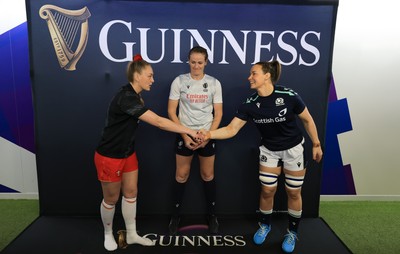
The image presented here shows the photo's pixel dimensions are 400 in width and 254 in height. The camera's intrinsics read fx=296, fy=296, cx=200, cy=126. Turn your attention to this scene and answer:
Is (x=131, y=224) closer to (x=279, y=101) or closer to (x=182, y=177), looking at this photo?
→ (x=182, y=177)

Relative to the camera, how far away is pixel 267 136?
92.5 inches

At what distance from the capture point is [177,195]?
8.79 ft

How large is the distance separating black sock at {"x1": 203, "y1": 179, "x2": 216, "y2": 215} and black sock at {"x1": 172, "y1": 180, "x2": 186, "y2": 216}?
21 cm

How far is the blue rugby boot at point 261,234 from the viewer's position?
247 cm

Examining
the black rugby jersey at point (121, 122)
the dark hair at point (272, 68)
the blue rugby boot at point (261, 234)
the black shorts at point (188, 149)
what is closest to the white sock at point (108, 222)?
the black rugby jersey at point (121, 122)

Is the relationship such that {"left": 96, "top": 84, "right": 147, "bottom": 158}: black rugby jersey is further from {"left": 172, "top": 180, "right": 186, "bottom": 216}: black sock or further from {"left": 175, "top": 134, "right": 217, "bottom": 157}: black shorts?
{"left": 172, "top": 180, "right": 186, "bottom": 216}: black sock

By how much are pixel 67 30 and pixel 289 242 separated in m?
2.58

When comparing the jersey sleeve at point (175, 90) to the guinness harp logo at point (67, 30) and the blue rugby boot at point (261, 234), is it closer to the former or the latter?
the guinness harp logo at point (67, 30)

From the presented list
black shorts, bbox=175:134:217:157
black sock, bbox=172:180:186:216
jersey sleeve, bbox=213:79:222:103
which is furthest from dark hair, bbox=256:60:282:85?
black sock, bbox=172:180:186:216

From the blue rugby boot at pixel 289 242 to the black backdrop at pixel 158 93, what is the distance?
1.83ft

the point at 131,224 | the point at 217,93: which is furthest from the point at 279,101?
the point at 131,224

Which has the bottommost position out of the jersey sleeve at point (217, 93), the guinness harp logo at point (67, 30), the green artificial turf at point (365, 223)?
the green artificial turf at point (365, 223)

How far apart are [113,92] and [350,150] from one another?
259 cm

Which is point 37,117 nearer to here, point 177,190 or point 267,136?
point 177,190
